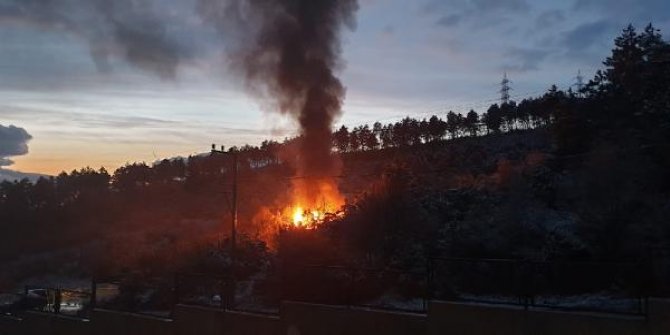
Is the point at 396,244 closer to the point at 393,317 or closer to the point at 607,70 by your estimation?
the point at 393,317

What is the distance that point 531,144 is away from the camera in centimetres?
8912

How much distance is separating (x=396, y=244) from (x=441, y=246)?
7.75 feet

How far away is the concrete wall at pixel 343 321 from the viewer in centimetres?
1123

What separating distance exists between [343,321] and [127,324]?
21.7ft

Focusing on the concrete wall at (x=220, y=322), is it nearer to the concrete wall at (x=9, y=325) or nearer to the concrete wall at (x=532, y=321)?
the concrete wall at (x=532, y=321)

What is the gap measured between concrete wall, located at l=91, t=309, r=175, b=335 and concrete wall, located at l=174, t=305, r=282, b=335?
42cm

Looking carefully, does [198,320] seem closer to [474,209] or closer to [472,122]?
[474,209]

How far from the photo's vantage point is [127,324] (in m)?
16.4

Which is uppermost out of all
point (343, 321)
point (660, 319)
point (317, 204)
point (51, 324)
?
point (317, 204)

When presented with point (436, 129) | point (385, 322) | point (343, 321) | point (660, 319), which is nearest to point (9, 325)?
point (343, 321)

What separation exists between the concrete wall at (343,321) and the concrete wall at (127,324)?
141 inches

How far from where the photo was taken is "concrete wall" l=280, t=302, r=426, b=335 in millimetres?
11227

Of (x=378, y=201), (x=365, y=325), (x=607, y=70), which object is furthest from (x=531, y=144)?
(x=365, y=325)

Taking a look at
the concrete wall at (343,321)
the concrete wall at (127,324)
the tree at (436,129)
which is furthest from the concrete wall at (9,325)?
the tree at (436,129)
